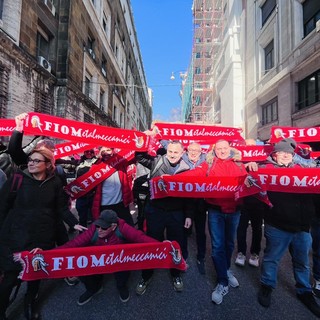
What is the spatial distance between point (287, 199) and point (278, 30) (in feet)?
48.5

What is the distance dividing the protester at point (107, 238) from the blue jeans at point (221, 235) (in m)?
0.79

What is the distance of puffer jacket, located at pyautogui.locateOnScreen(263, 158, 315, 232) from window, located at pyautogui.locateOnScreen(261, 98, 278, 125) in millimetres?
13115

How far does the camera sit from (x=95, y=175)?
11.9 ft

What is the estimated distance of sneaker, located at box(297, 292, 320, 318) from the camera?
8.32 ft

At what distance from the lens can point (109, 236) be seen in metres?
2.71

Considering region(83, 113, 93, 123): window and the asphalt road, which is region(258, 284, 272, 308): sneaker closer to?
the asphalt road

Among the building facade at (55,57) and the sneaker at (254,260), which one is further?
the building facade at (55,57)

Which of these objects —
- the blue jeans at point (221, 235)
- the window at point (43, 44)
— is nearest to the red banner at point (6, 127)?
the blue jeans at point (221, 235)

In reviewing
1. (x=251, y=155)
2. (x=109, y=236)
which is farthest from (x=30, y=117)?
(x=251, y=155)

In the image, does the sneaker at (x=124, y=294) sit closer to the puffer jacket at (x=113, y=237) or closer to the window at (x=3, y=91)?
the puffer jacket at (x=113, y=237)

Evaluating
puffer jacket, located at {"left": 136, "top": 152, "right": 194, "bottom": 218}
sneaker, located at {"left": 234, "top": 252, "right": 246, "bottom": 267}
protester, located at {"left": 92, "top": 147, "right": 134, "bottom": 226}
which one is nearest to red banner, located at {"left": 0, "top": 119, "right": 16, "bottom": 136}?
protester, located at {"left": 92, "top": 147, "right": 134, "bottom": 226}

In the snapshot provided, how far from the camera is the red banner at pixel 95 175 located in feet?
12.0

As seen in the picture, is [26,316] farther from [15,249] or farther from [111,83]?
[111,83]

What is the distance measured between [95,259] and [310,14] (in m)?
14.2
